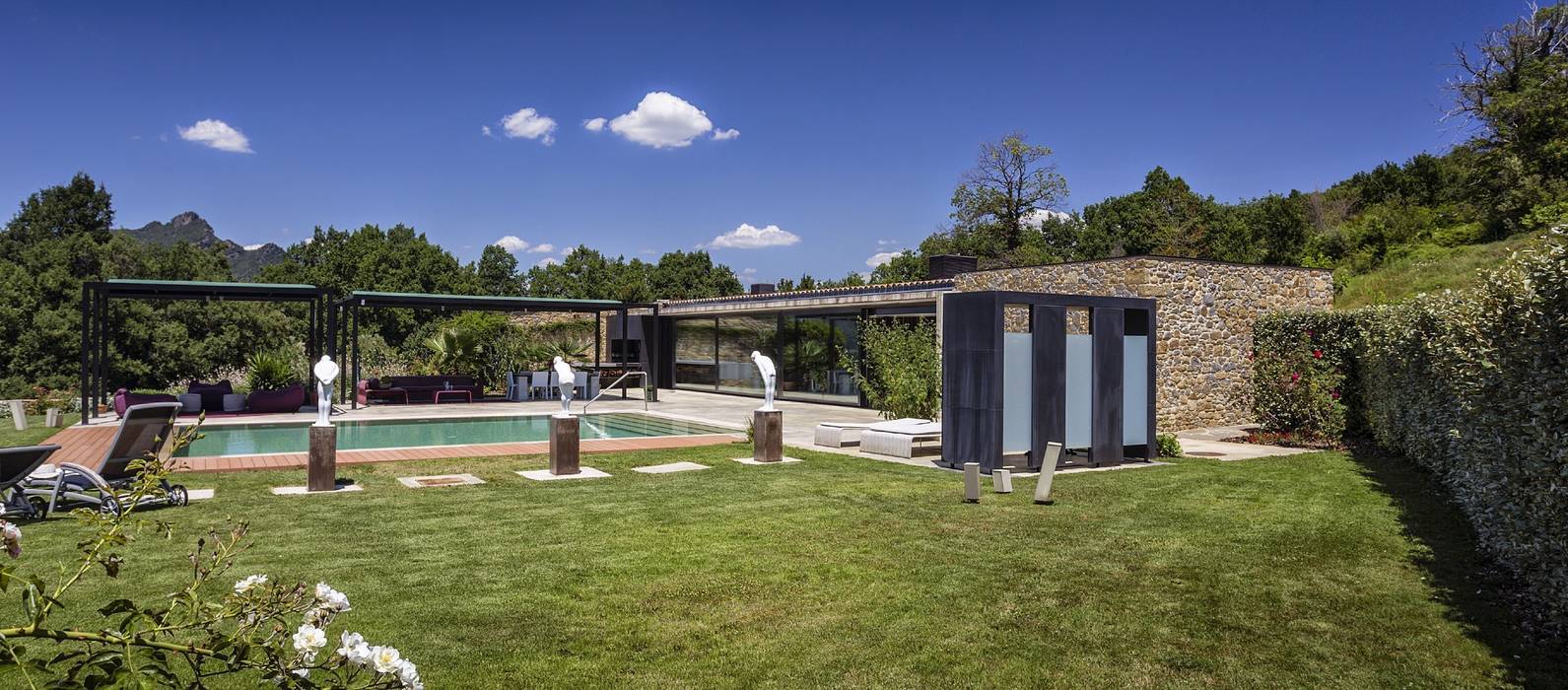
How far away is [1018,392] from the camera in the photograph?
34.7ft

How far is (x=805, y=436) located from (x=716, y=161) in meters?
34.7

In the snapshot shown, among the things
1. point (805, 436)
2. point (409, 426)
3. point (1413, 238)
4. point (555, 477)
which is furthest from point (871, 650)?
point (1413, 238)

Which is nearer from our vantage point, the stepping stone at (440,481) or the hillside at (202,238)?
the stepping stone at (440,481)

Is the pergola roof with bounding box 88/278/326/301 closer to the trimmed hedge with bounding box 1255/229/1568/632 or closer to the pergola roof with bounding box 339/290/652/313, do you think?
the pergola roof with bounding box 339/290/652/313

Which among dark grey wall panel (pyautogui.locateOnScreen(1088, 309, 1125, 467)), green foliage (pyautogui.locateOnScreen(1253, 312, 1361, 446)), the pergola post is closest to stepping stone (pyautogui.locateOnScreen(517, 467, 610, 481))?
dark grey wall panel (pyautogui.locateOnScreen(1088, 309, 1125, 467))

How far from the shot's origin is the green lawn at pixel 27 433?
13133mm

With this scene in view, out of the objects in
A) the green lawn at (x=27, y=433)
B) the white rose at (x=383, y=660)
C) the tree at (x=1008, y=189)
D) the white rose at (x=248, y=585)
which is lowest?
the green lawn at (x=27, y=433)

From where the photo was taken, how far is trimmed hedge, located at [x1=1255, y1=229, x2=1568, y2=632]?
14.0 ft

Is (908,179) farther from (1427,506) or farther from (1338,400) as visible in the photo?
(1427,506)

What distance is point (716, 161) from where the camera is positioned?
47.2 meters

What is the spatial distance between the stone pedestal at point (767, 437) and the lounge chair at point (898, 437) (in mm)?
1631

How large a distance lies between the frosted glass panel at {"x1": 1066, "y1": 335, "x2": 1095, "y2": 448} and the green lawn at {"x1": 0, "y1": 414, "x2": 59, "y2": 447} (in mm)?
13946

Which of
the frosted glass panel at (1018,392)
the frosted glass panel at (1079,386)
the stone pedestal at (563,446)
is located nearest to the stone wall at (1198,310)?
the frosted glass panel at (1079,386)

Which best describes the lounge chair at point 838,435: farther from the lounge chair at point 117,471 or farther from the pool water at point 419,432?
the lounge chair at point 117,471
